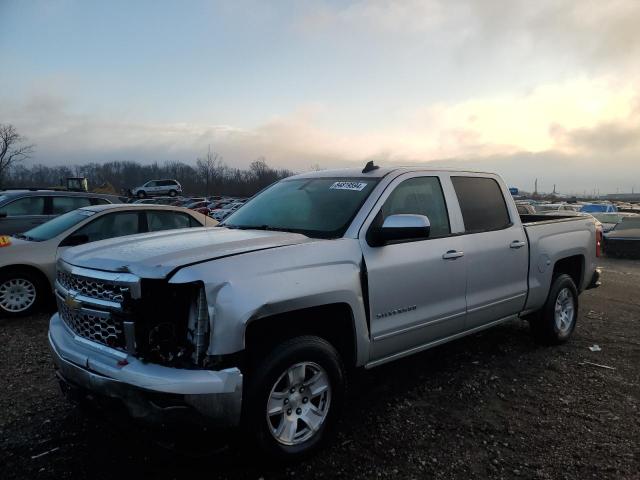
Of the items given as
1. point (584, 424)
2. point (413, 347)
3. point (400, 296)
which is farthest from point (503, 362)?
point (400, 296)

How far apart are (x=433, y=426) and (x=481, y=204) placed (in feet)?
6.97

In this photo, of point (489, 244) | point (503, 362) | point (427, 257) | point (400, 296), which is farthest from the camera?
point (503, 362)

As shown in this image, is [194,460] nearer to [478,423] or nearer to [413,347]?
[413,347]

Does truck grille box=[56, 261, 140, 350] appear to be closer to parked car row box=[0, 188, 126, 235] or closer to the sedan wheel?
the sedan wheel

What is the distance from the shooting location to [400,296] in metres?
3.53

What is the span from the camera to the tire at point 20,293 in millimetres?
6359

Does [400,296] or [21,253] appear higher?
[21,253]

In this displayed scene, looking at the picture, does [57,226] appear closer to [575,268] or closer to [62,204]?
[62,204]

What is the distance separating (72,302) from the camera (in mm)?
3002

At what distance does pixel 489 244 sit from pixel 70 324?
136 inches

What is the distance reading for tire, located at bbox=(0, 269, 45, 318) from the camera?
6359 millimetres

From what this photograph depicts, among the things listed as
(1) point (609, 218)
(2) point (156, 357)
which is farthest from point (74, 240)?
(1) point (609, 218)

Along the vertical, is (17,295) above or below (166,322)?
below

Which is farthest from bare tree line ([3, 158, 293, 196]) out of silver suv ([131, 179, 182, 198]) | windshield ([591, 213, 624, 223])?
windshield ([591, 213, 624, 223])
